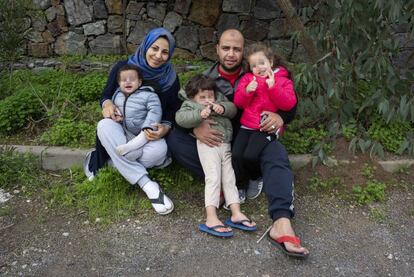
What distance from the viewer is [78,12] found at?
5.57m

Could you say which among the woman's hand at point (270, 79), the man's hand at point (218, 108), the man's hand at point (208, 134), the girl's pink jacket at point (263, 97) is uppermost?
the woman's hand at point (270, 79)

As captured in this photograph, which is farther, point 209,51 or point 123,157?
point 209,51

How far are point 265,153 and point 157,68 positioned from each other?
1.04 metres

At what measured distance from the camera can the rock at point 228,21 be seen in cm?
533

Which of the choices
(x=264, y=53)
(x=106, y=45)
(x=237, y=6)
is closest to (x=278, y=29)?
(x=237, y=6)

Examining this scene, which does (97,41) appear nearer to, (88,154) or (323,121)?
(88,154)

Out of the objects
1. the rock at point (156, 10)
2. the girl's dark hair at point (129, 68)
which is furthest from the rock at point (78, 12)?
the girl's dark hair at point (129, 68)

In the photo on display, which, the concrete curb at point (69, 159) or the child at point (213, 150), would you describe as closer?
the child at point (213, 150)

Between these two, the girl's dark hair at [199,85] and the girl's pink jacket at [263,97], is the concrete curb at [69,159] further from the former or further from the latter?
the girl's dark hair at [199,85]

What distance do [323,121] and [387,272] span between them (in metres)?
1.69

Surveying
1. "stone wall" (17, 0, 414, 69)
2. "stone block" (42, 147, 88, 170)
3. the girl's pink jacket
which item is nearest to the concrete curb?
"stone block" (42, 147, 88, 170)

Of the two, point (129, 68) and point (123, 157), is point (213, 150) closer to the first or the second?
point (123, 157)

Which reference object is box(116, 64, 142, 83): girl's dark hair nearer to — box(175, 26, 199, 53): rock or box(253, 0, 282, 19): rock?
box(175, 26, 199, 53): rock

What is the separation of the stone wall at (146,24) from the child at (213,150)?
251cm
